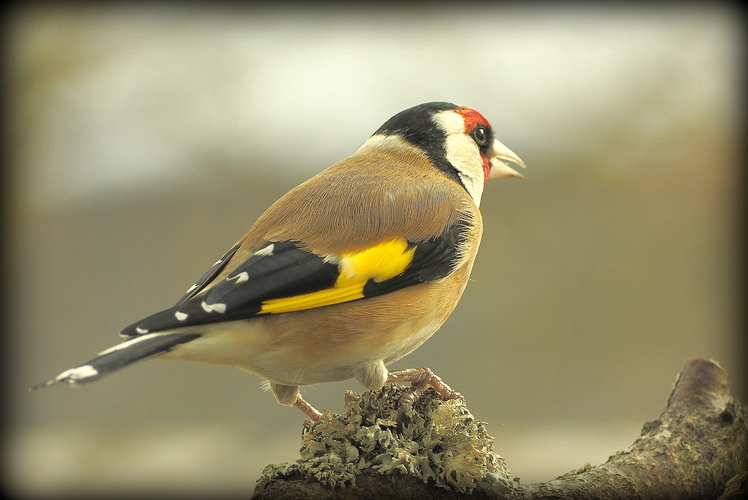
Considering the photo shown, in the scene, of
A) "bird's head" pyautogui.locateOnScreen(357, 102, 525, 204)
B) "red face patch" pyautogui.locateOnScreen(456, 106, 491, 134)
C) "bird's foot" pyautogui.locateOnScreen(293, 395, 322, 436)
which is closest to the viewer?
"bird's foot" pyautogui.locateOnScreen(293, 395, 322, 436)

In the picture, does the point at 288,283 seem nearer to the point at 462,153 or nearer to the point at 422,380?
the point at 422,380

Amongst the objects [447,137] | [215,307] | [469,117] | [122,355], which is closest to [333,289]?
[215,307]

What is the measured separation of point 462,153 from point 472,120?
16 centimetres

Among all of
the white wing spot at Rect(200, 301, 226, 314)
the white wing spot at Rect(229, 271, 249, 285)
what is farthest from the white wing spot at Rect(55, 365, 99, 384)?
the white wing spot at Rect(229, 271, 249, 285)

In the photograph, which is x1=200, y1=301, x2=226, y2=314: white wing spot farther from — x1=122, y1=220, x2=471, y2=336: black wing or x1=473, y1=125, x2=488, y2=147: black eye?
x1=473, y1=125, x2=488, y2=147: black eye

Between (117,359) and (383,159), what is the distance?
3.85 feet

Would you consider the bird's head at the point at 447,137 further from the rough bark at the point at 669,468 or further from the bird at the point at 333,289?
the rough bark at the point at 669,468

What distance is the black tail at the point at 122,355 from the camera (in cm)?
134

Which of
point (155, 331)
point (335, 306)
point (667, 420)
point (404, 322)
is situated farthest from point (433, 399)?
point (667, 420)

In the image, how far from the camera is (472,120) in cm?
244

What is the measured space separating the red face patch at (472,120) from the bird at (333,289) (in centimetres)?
37

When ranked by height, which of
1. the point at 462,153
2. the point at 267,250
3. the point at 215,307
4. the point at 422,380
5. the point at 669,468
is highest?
the point at 462,153

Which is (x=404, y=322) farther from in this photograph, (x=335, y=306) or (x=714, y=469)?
(x=714, y=469)

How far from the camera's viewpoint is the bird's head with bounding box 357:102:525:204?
7.58 feet
